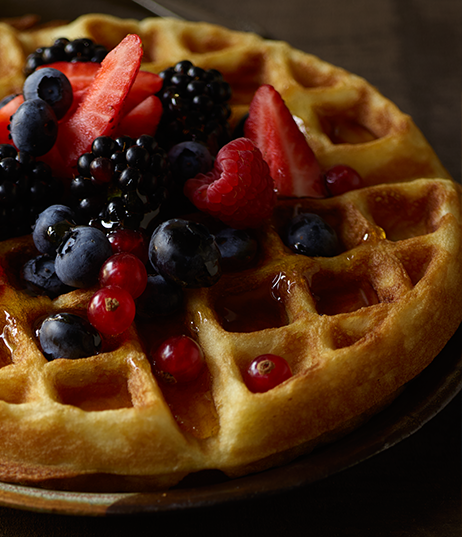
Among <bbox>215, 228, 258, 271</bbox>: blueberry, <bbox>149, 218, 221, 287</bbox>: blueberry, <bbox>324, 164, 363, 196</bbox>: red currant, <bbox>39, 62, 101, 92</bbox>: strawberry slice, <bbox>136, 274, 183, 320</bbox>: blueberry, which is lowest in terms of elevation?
<bbox>136, 274, 183, 320</bbox>: blueberry

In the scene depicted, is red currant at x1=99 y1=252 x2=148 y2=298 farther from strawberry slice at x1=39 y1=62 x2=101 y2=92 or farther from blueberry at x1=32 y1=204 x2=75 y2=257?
strawberry slice at x1=39 y1=62 x2=101 y2=92

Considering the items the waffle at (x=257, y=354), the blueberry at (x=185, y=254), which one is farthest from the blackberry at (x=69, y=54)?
the blueberry at (x=185, y=254)

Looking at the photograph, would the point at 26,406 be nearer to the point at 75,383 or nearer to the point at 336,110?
the point at 75,383

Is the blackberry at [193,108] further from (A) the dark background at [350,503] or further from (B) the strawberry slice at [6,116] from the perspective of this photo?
(A) the dark background at [350,503]

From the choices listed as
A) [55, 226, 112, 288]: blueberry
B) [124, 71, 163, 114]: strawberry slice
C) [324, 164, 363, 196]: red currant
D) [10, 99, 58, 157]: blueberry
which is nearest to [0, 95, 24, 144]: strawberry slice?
[10, 99, 58, 157]: blueberry

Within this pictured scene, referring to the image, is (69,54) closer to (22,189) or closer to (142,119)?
(142,119)

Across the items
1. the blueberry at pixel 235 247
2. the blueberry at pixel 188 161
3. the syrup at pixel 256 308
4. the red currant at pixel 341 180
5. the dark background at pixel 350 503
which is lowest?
the dark background at pixel 350 503
